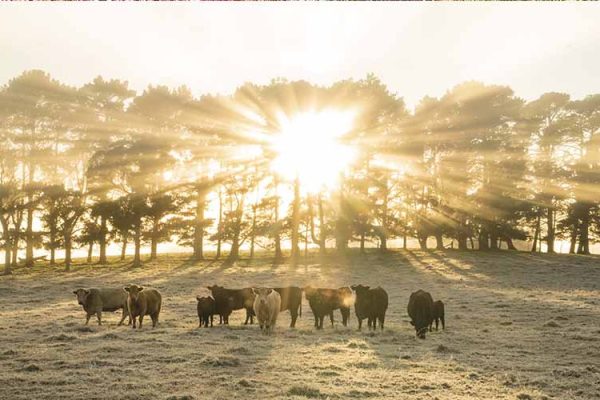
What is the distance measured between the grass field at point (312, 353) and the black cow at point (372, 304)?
0.62 m

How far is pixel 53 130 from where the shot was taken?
48.7m

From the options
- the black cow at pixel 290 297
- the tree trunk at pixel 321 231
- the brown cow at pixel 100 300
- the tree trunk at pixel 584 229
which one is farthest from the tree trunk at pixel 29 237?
the tree trunk at pixel 584 229

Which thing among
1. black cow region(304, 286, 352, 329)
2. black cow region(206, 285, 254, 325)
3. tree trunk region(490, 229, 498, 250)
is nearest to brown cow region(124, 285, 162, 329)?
black cow region(206, 285, 254, 325)

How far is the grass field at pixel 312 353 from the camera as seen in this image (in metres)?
10.8

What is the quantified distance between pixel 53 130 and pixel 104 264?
45.5 ft

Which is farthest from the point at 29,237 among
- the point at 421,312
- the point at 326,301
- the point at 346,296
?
the point at 421,312

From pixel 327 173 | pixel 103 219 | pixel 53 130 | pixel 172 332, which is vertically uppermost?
pixel 53 130

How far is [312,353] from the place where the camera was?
1448 cm

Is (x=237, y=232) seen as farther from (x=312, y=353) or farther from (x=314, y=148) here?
(x=312, y=353)

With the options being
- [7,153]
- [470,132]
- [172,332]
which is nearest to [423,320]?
[172,332]

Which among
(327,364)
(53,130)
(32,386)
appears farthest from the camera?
(53,130)

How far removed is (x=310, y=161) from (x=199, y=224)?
1293 centimetres

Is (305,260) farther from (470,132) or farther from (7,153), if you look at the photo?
(7,153)

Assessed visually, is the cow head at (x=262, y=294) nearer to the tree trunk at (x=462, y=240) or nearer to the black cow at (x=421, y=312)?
the black cow at (x=421, y=312)
